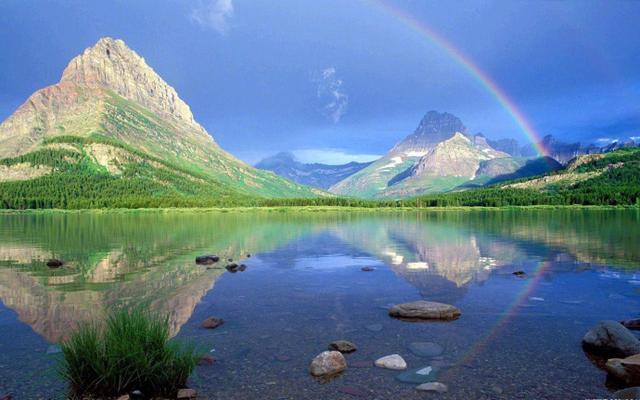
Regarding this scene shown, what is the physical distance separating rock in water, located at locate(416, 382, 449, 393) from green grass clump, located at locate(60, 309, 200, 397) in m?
8.51

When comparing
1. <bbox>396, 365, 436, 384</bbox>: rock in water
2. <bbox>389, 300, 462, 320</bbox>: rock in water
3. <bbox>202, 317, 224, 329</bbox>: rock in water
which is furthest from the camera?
<bbox>389, 300, 462, 320</bbox>: rock in water

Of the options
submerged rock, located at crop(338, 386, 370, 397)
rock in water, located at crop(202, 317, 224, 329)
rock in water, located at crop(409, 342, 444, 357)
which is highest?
rock in water, located at crop(202, 317, 224, 329)

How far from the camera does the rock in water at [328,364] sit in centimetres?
1670

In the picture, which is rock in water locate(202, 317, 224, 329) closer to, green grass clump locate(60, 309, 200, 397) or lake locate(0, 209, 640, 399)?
lake locate(0, 209, 640, 399)

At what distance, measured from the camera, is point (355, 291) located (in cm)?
3312

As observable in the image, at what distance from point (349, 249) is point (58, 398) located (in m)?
51.0

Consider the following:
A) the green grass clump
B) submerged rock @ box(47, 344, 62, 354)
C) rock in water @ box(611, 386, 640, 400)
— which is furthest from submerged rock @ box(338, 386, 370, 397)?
submerged rock @ box(47, 344, 62, 354)

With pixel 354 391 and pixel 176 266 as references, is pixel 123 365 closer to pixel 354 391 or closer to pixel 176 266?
pixel 354 391

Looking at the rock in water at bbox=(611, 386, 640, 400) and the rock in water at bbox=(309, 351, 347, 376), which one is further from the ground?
the rock in water at bbox=(611, 386, 640, 400)

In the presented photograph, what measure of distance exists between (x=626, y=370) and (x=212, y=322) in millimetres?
18735

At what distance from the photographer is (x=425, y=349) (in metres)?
19.6

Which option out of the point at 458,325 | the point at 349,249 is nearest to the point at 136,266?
the point at 349,249

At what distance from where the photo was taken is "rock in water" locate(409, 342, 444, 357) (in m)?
19.0

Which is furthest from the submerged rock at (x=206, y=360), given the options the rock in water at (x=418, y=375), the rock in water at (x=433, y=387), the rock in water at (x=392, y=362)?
the rock in water at (x=433, y=387)
